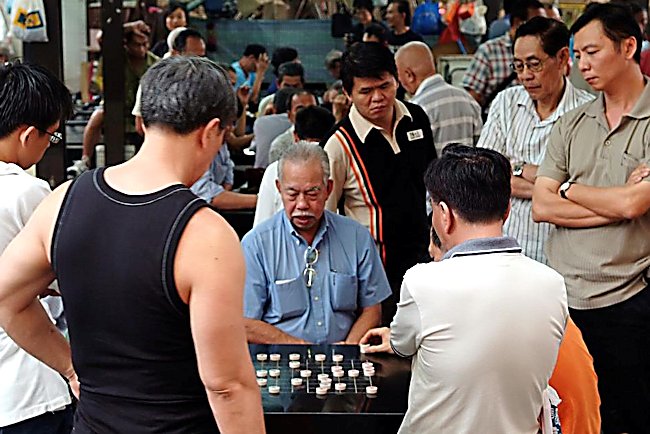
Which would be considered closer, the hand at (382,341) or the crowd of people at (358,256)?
the crowd of people at (358,256)

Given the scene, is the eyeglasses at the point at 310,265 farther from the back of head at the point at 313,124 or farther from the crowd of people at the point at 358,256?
the back of head at the point at 313,124

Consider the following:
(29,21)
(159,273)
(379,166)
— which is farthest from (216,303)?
(29,21)

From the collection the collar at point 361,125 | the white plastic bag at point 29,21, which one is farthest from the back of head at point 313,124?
the white plastic bag at point 29,21

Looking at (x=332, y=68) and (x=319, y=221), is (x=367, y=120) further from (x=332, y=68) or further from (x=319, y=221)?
(x=332, y=68)

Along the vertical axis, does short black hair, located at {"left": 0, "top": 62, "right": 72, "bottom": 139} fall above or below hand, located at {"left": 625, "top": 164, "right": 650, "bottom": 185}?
above

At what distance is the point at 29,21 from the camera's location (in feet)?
15.9

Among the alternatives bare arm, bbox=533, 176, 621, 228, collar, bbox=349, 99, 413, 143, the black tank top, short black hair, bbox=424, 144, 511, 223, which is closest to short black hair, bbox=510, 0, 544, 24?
collar, bbox=349, 99, 413, 143

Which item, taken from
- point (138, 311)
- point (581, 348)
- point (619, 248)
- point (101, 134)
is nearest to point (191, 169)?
point (138, 311)

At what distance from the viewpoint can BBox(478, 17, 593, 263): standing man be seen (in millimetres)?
3598

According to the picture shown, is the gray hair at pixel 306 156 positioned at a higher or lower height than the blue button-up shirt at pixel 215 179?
higher

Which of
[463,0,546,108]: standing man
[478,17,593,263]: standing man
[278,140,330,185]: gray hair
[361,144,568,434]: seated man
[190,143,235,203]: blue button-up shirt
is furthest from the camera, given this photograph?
[463,0,546,108]: standing man

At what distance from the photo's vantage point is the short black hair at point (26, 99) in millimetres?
2326

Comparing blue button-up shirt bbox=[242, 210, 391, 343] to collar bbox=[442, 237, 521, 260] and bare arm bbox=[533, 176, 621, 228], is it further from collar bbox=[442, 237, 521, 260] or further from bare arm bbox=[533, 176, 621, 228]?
collar bbox=[442, 237, 521, 260]

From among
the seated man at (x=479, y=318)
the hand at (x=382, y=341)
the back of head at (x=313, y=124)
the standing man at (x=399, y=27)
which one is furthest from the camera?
the standing man at (x=399, y=27)
